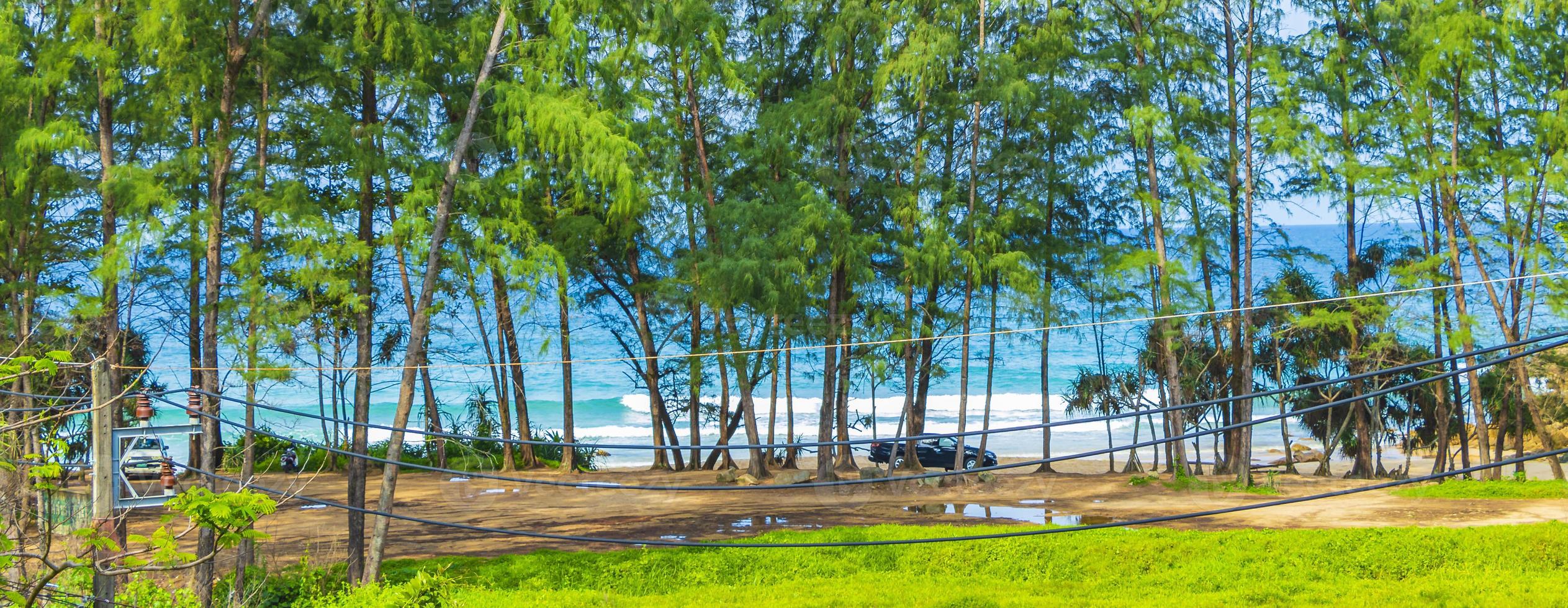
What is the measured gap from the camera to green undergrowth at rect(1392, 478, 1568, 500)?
16312 mm

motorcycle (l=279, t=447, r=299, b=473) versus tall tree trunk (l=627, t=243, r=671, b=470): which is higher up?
tall tree trunk (l=627, t=243, r=671, b=470)

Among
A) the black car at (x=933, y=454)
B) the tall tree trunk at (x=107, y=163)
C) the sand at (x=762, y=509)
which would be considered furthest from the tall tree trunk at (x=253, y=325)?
the black car at (x=933, y=454)

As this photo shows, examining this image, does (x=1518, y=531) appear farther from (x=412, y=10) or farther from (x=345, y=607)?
(x=412, y=10)

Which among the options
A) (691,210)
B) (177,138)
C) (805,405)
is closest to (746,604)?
(177,138)

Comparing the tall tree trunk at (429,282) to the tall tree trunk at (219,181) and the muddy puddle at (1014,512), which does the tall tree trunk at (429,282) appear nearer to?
the tall tree trunk at (219,181)

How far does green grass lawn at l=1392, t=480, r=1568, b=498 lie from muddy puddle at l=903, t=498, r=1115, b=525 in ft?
18.1

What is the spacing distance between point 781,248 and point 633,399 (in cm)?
3102

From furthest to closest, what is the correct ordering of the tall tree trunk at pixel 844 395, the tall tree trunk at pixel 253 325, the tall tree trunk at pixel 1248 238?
the tall tree trunk at pixel 844 395
the tall tree trunk at pixel 1248 238
the tall tree trunk at pixel 253 325

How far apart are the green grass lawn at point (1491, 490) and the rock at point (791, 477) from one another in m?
10.1

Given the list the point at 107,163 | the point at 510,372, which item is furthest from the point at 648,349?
the point at 107,163

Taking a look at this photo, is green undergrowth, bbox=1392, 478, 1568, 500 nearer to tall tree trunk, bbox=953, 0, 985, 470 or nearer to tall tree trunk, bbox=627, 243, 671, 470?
tall tree trunk, bbox=953, 0, 985, 470

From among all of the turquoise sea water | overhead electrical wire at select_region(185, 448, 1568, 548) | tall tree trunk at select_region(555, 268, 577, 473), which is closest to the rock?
tall tree trunk at select_region(555, 268, 577, 473)

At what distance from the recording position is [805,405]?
160 ft

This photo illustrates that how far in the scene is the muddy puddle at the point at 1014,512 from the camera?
52.6ft
